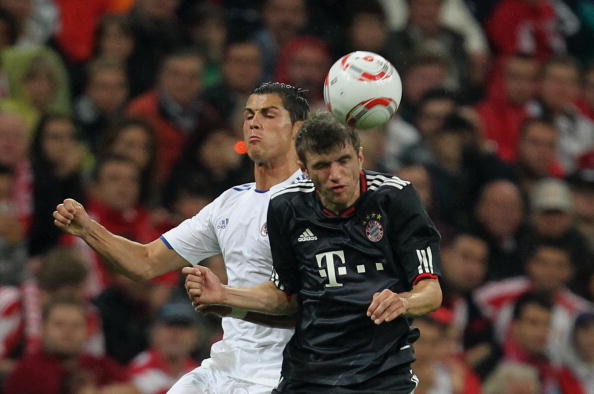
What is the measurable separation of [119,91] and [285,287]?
13.7 ft

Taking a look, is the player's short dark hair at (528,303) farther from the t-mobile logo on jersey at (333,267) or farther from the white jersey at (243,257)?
the t-mobile logo on jersey at (333,267)

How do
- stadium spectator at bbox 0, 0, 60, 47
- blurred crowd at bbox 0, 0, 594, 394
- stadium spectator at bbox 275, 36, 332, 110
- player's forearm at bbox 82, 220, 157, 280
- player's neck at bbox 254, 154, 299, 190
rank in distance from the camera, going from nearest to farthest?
player's forearm at bbox 82, 220, 157, 280 < player's neck at bbox 254, 154, 299, 190 < blurred crowd at bbox 0, 0, 594, 394 < stadium spectator at bbox 0, 0, 60, 47 < stadium spectator at bbox 275, 36, 332, 110

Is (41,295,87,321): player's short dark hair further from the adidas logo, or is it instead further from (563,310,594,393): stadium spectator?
(563,310,594,393): stadium spectator

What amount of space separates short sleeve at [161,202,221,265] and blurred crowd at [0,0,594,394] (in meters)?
1.64

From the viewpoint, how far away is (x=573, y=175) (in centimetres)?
1013

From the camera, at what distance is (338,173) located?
4641mm

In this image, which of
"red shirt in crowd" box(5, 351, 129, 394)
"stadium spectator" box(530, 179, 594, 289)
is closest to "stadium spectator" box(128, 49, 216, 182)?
"red shirt in crowd" box(5, 351, 129, 394)

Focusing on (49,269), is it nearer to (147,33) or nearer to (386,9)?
(147,33)

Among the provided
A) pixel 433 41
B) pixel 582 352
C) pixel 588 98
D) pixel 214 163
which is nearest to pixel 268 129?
pixel 214 163

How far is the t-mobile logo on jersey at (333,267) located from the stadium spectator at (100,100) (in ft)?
14.0

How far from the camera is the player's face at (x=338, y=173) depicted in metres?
4.65

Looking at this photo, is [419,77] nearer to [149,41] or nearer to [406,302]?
[149,41]

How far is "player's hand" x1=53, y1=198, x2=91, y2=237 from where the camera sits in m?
5.15

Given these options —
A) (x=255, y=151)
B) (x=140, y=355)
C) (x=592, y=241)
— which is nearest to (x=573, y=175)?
(x=592, y=241)
